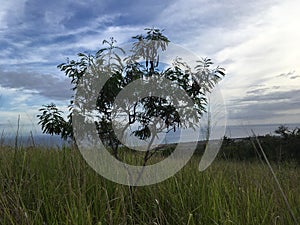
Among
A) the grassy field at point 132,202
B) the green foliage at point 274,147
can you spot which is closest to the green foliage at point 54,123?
the grassy field at point 132,202

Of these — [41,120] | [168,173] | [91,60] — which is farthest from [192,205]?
[41,120]

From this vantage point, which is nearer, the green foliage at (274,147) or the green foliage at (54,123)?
the green foliage at (54,123)

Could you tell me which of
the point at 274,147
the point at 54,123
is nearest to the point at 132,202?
the point at 54,123

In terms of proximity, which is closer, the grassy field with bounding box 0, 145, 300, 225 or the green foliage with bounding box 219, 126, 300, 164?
the grassy field with bounding box 0, 145, 300, 225

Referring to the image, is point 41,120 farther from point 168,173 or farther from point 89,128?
point 168,173

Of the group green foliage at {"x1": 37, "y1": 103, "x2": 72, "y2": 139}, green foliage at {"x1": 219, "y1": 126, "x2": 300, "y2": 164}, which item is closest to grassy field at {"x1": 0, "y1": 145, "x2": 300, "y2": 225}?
green foliage at {"x1": 37, "y1": 103, "x2": 72, "y2": 139}

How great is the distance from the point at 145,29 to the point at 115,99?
3.26ft

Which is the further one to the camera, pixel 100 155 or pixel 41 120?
pixel 41 120

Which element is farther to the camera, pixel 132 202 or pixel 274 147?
pixel 274 147

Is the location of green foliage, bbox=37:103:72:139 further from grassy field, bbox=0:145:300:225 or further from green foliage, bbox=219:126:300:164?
green foliage, bbox=219:126:300:164

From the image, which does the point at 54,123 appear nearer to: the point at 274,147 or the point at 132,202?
the point at 132,202

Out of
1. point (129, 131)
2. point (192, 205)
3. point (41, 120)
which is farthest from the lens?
point (41, 120)

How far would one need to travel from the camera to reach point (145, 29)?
A: 4.21 meters

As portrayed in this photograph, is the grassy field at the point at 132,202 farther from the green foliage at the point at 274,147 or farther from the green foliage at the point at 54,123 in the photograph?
the green foliage at the point at 274,147
